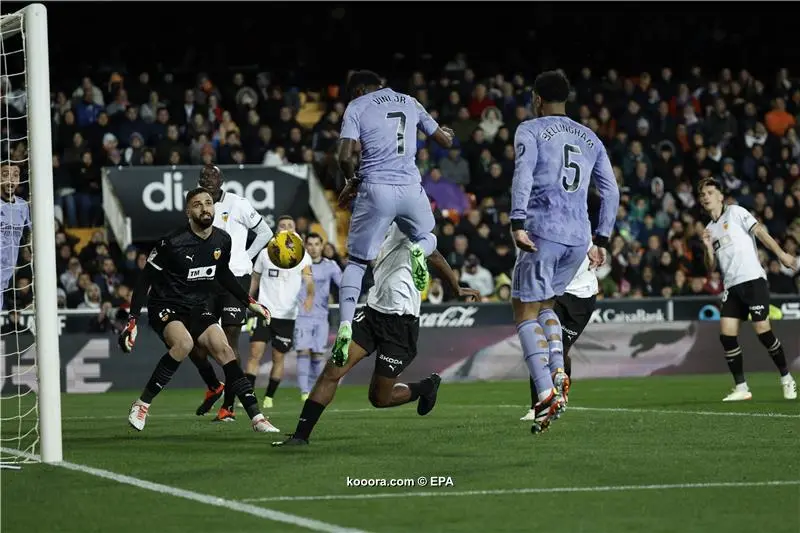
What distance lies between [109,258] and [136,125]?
3.10 m

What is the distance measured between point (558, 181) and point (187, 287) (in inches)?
121

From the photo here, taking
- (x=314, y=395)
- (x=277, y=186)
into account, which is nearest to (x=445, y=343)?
(x=277, y=186)

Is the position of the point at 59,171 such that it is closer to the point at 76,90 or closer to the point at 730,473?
the point at 76,90

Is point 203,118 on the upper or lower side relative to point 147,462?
upper

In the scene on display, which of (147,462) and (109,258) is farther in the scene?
(109,258)

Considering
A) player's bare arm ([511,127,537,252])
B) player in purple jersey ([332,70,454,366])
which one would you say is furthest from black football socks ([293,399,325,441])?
player's bare arm ([511,127,537,252])

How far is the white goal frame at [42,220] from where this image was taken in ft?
28.6

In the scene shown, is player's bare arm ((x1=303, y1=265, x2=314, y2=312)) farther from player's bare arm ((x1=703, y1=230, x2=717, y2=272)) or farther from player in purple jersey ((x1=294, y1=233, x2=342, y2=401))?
player's bare arm ((x1=703, y1=230, x2=717, y2=272))

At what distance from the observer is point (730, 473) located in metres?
7.90

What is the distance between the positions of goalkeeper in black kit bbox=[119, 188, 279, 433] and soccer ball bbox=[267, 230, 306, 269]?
1.45m

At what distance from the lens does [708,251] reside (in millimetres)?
15570

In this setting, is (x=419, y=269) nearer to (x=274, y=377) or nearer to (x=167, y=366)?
(x=167, y=366)

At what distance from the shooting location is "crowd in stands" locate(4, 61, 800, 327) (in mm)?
24203

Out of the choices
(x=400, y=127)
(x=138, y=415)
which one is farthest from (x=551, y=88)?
(x=138, y=415)
